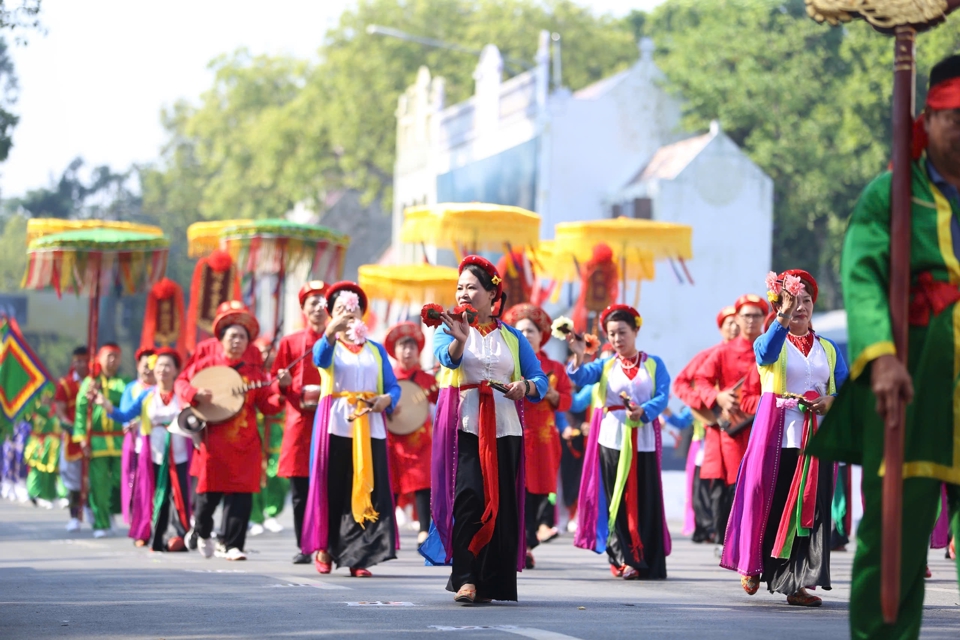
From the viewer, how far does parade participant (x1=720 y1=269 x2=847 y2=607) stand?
9.48 m

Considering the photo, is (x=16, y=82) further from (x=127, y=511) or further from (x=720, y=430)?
(x=720, y=430)

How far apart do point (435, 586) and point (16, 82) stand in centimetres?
980

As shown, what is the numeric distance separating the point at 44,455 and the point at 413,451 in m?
10.6

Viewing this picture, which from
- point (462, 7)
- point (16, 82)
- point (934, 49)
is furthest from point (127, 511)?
point (462, 7)

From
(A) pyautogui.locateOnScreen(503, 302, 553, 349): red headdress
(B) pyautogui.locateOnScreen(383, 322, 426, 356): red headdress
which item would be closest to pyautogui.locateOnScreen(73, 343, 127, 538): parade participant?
(B) pyautogui.locateOnScreen(383, 322, 426, 356): red headdress

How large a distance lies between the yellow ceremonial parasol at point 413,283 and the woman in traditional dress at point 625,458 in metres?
11.5

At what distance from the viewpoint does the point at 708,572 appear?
40.7 feet

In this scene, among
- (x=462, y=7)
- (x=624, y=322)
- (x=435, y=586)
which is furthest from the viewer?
(x=462, y=7)

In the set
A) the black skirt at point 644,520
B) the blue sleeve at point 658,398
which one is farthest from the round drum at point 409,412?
the blue sleeve at point 658,398

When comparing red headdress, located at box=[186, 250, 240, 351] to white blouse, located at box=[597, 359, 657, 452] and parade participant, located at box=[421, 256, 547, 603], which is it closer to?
white blouse, located at box=[597, 359, 657, 452]

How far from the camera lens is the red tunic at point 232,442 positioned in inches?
509

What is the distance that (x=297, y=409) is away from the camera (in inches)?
511

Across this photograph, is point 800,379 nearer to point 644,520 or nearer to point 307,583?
point 644,520

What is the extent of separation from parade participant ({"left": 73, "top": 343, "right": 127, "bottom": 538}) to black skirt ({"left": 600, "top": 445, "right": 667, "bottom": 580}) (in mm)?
6960
